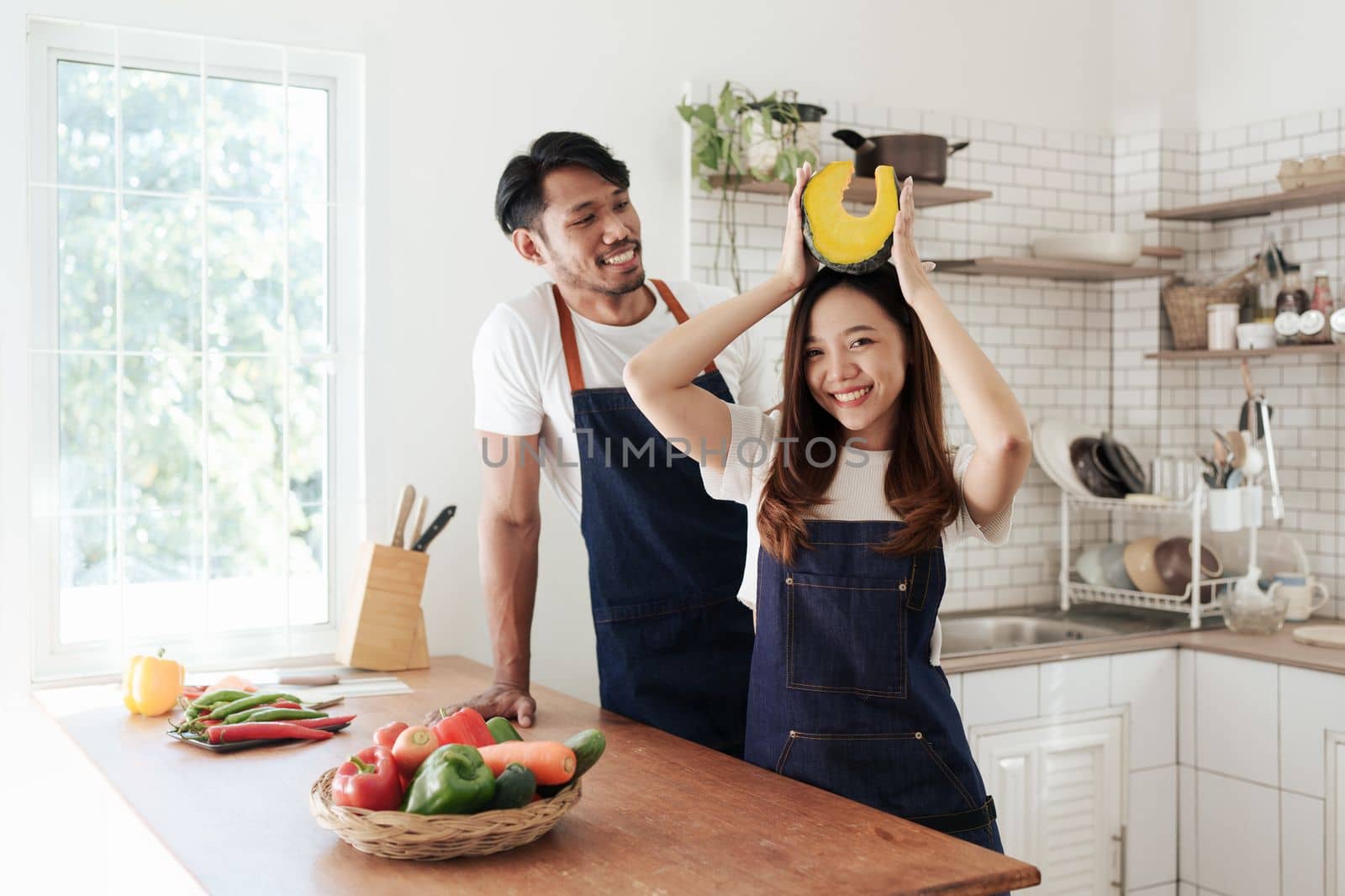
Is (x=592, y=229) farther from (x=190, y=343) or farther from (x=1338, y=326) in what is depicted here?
(x=1338, y=326)

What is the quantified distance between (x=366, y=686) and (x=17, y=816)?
0.82m

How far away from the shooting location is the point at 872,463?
2000 mm

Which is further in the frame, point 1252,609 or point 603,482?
point 1252,609

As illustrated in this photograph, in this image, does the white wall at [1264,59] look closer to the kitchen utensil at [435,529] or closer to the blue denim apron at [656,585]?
the blue denim apron at [656,585]

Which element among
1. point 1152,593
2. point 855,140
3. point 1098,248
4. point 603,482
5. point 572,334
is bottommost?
point 1152,593

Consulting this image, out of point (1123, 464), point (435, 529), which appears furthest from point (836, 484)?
point (1123, 464)

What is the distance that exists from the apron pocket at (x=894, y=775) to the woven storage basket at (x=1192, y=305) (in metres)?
2.57

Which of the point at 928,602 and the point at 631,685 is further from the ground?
the point at 928,602

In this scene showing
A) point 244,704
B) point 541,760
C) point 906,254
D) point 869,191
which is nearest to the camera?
point 541,760

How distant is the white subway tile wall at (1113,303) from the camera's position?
12.7ft

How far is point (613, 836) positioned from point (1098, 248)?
281cm

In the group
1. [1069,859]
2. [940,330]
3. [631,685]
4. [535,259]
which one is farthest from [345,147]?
[1069,859]

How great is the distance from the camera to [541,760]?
164 cm

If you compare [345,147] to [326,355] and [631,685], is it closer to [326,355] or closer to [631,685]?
[326,355]
